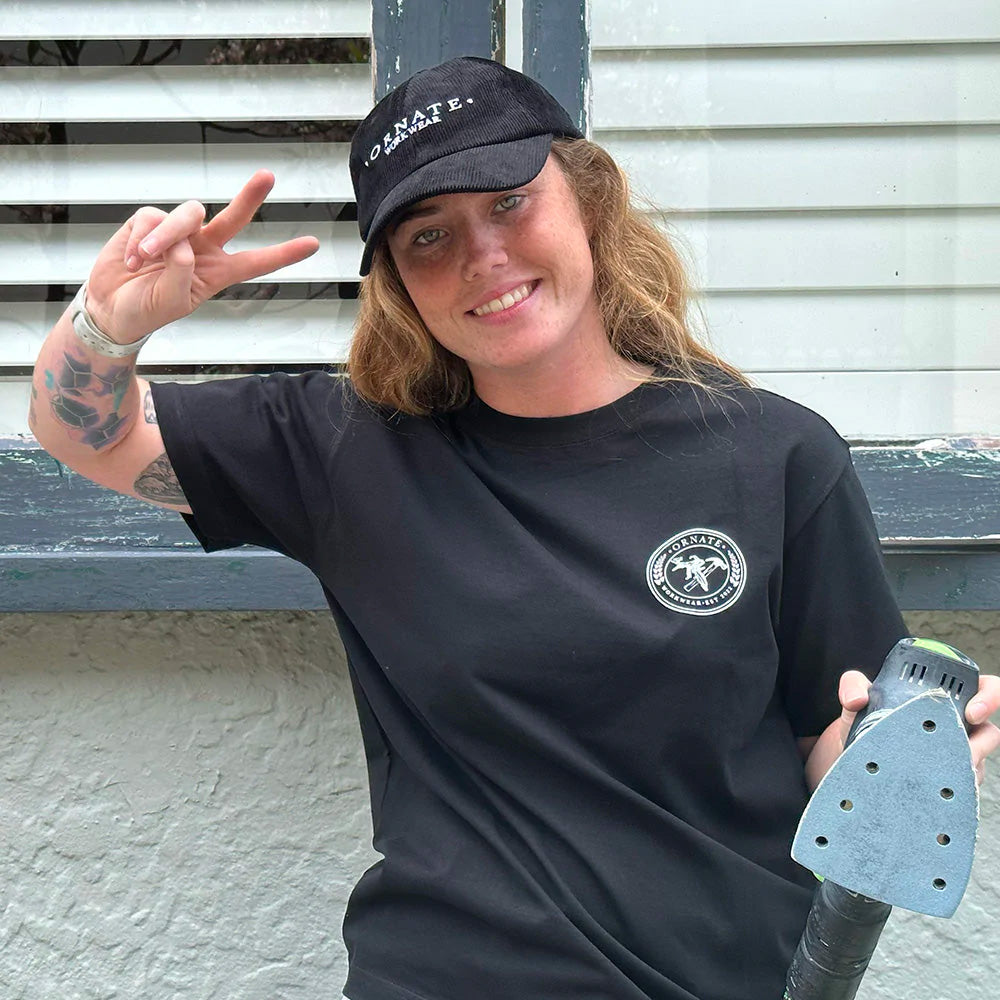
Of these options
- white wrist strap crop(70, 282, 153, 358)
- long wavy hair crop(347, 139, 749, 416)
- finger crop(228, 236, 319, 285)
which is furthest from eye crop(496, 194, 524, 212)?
white wrist strap crop(70, 282, 153, 358)

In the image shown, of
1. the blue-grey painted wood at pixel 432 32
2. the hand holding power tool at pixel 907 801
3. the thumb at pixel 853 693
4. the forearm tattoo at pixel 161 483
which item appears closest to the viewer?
the hand holding power tool at pixel 907 801

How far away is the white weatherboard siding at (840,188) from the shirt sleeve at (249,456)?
3.43 ft

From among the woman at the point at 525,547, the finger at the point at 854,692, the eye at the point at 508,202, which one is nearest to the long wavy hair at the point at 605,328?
the woman at the point at 525,547

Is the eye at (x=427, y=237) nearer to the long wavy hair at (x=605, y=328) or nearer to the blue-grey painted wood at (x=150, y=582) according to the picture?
the long wavy hair at (x=605, y=328)

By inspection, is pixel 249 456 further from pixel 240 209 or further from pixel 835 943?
pixel 835 943

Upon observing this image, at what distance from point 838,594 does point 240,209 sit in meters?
0.84

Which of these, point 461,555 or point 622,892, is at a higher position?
point 461,555

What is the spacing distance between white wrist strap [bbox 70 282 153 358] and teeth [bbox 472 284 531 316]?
40cm

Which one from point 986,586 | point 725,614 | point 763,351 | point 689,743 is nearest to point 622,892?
point 689,743

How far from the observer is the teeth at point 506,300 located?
1523mm

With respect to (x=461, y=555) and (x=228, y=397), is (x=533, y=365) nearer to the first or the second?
(x=461, y=555)

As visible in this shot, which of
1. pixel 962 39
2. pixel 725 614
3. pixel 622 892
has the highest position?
pixel 962 39

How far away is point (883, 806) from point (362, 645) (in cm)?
69

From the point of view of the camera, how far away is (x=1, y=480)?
7.61 ft
